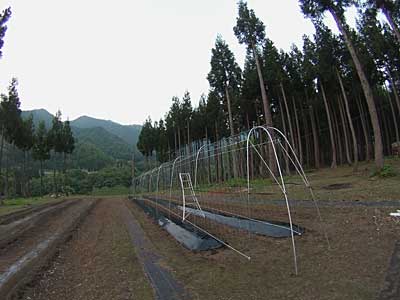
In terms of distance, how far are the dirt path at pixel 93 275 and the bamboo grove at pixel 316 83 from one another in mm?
10127

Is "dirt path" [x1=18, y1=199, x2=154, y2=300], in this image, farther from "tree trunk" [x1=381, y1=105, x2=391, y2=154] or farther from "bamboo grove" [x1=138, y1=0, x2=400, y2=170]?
"tree trunk" [x1=381, y1=105, x2=391, y2=154]

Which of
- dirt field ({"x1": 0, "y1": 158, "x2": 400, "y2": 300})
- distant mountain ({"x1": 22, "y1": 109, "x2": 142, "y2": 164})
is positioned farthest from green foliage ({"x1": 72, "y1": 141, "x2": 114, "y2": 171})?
dirt field ({"x1": 0, "y1": 158, "x2": 400, "y2": 300})

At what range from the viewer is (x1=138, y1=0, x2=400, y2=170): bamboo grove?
14.1 meters

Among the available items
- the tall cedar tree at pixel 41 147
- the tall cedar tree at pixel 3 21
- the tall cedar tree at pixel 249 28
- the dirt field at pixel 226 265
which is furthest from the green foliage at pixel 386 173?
the tall cedar tree at pixel 41 147

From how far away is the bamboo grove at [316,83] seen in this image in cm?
1412

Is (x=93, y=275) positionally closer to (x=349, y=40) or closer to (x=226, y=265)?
(x=226, y=265)

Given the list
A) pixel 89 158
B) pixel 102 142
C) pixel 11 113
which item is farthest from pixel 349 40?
pixel 102 142

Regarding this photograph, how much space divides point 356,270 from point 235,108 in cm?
2390

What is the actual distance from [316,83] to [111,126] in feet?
452

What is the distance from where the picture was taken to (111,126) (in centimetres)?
14950

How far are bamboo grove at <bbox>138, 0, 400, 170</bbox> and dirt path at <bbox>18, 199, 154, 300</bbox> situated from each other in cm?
1013

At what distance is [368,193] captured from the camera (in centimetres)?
904

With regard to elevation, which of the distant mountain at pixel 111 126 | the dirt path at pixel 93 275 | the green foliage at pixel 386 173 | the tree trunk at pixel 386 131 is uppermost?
the distant mountain at pixel 111 126

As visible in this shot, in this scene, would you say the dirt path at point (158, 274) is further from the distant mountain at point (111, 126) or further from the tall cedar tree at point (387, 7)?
the distant mountain at point (111, 126)
